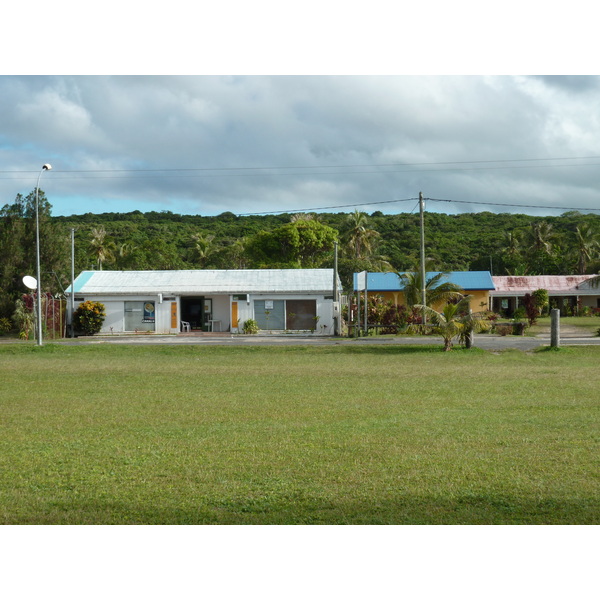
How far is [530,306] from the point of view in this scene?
36.3m

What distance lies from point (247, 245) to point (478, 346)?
37.5 m

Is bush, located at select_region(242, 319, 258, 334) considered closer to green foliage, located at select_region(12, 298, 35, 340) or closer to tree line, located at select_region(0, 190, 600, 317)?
green foliage, located at select_region(12, 298, 35, 340)

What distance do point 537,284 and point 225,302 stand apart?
2521cm

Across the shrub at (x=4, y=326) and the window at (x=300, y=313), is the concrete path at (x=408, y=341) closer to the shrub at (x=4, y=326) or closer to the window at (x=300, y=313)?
the window at (x=300, y=313)

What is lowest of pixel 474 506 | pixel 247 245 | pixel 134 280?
pixel 474 506

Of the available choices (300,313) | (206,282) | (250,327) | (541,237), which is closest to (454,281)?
(300,313)

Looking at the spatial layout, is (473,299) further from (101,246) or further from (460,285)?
(101,246)

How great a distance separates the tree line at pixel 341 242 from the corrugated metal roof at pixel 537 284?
4.88 m

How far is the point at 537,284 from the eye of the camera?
1957 inches

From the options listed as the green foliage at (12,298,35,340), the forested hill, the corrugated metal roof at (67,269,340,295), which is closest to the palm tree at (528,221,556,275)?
the forested hill

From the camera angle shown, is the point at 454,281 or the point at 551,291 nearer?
the point at 454,281

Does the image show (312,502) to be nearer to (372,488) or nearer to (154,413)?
(372,488)

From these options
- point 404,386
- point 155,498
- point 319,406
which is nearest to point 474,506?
point 155,498

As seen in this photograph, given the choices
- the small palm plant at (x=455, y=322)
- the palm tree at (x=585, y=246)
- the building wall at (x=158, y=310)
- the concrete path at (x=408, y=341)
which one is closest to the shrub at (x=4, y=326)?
the building wall at (x=158, y=310)
